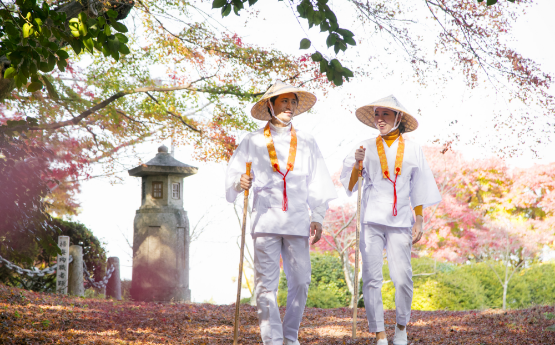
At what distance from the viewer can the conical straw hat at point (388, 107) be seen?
396cm

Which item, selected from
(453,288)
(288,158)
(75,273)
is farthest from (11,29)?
(453,288)

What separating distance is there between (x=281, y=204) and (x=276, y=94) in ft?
2.72

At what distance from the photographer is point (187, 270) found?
9742mm

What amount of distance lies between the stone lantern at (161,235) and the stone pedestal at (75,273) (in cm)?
101

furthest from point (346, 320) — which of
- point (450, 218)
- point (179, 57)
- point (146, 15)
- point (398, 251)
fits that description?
point (450, 218)

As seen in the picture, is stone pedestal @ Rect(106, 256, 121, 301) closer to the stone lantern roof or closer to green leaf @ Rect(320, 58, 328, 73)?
the stone lantern roof

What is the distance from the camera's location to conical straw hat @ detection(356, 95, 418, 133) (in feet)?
Answer: 13.0

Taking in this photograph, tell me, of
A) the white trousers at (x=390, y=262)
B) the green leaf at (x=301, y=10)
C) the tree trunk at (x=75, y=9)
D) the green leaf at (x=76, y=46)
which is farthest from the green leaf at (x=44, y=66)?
the white trousers at (x=390, y=262)

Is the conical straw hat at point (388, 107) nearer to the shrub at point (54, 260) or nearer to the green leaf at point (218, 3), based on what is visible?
the green leaf at point (218, 3)

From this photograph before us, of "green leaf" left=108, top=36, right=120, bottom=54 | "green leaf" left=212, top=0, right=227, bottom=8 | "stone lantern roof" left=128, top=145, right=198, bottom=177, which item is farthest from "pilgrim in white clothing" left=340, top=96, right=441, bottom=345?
"stone lantern roof" left=128, top=145, right=198, bottom=177

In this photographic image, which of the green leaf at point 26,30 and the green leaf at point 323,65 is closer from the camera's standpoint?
the green leaf at point 26,30

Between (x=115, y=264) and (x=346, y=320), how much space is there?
628 cm

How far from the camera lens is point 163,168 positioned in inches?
378

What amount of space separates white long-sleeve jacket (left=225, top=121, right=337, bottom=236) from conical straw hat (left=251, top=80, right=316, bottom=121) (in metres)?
0.23
